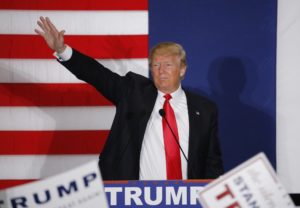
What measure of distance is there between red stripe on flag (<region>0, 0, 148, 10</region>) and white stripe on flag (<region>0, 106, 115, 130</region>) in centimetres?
46

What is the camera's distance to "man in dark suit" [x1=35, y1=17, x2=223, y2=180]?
1685mm

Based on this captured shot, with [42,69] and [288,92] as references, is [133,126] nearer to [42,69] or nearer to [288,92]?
[42,69]

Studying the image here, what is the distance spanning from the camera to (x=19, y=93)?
2.34 m

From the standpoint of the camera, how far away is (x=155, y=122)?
5.72ft

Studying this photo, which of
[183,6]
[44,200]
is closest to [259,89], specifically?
[183,6]

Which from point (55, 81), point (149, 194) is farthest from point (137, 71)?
point (149, 194)

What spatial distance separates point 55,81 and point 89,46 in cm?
23

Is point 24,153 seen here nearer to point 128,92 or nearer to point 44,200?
point 128,92

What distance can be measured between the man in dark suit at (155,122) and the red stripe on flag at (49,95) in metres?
0.53

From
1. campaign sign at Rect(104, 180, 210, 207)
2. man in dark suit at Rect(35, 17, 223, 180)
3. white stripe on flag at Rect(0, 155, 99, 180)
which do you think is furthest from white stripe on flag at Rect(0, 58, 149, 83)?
campaign sign at Rect(104, 180, 210, 207)

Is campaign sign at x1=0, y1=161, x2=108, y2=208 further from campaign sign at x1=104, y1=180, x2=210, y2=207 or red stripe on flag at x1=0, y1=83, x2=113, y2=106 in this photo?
red stripe on flag at x1=0, y1=83, x2=113, y2=106

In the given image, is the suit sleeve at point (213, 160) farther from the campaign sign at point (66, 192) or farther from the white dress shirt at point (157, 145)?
the campaign sign at point (66, 192)

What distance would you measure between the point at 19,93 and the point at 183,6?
862mm

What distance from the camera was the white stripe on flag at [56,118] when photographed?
235 cm
